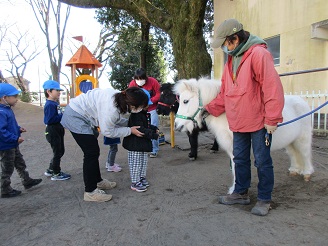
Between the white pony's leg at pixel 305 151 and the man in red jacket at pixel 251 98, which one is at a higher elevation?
the man in red jacket at pixel 251 98

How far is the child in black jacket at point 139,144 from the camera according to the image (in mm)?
3530

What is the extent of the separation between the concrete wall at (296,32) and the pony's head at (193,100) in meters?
7.66

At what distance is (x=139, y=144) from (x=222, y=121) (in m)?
1.14

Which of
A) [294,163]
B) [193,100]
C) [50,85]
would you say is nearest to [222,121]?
[193,100]

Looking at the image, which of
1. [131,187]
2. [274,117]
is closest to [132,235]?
[131,187]

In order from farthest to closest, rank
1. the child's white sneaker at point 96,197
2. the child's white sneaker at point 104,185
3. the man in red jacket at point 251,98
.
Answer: the child's white sneaker at point 104,185 < the child's white sneaker at point 96,197 < the man in red jacket at point 251,98

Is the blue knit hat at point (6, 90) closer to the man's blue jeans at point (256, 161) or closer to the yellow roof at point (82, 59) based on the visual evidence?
the man's blue jeans at point (256, 161)

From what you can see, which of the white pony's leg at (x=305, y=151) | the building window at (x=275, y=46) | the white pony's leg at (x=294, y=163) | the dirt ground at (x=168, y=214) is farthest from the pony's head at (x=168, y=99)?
the building window at (x=275, y=46)

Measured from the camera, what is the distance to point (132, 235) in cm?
254

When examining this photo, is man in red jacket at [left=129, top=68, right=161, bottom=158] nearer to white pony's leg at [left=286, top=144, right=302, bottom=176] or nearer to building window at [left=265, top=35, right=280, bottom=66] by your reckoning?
white pony's leg at [left=286, top=144, right=302, bottom=176]

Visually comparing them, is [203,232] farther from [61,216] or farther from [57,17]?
[57,17]

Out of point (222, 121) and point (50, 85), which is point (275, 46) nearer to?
point (222, 121)

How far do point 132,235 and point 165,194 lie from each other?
1137 mm

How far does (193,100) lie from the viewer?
360 cm
